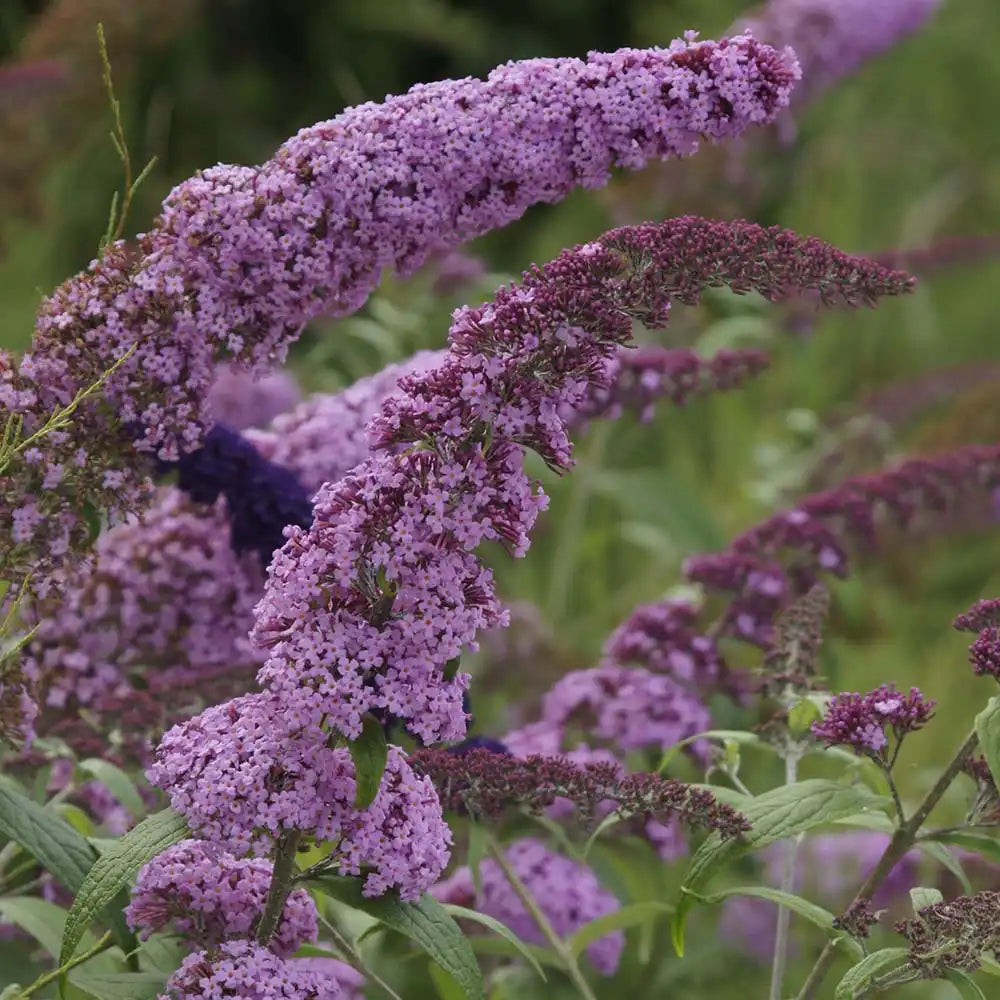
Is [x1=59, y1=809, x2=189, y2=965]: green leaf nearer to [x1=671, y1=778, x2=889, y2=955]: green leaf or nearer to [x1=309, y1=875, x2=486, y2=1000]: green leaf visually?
[x1=309, y1=875, x2=486, y2=1000]: green leaf

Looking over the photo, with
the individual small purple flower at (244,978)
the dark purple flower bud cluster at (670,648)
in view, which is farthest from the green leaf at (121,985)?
the dark purple flower bud cluster at (670,648)

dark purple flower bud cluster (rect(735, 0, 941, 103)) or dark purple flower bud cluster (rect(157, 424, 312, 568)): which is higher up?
dark purple flower bud cluster (rect(735, 0, 941, 103))

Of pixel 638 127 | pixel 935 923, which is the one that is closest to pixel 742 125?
pixel 638 127

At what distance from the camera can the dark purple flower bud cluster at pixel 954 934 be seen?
54.4 inches

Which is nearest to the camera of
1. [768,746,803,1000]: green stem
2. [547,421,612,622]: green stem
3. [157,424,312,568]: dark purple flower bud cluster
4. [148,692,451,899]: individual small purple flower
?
[148,692,451,899]: individual small purple flower

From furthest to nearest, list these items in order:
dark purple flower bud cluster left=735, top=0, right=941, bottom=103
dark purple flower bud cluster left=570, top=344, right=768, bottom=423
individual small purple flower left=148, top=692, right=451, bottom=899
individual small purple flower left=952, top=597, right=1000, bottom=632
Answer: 1. dark purple flower bud cluster left=735, top=0, right=941, bottom=103
2. dark purple flower bud cluster left=570, top=344, right=768, bottom=423
3. individual small purple flower left=952, top=597, right=1000, bottom=632
4. individual small purple flower left=148, top=692, right=451, bottom=899

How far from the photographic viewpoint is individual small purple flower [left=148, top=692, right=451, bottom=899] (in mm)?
1380

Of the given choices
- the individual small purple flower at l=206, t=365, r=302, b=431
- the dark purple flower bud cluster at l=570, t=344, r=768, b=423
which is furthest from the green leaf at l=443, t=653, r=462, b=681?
the individual small purple flower at l=206, t=365, r=302, b=431

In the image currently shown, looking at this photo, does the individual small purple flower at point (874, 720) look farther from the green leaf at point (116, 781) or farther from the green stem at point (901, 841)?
the green leaf at point (116, 781)

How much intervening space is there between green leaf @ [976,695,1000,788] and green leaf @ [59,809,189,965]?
68cm

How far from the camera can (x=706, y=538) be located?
3367mm

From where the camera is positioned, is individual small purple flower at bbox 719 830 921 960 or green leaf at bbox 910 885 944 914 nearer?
green leaf at bbox 910 885 944 914

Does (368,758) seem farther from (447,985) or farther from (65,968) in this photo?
(447,985)

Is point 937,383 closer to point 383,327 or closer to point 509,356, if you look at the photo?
point 383,327
